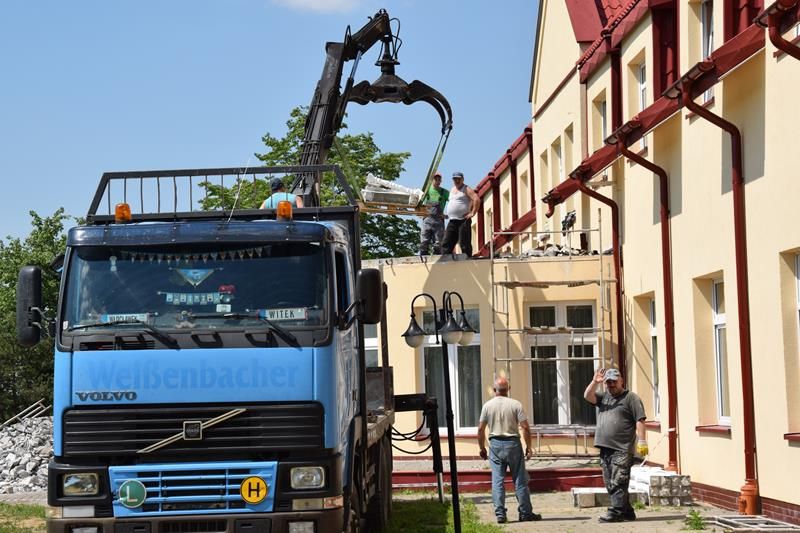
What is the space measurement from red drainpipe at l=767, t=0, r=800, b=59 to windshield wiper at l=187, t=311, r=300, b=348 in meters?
5.89

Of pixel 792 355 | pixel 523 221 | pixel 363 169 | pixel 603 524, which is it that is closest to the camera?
pixel 792 355

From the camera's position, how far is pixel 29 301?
10.3 metres

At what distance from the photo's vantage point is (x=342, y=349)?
417 inches

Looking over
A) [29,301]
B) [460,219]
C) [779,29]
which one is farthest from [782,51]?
[460,219]

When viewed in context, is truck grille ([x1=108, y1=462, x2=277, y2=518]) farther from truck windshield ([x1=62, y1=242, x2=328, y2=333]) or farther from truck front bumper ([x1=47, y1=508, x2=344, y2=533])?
truck windshield ([x1=62, y1=242, x2=328, y2=333])

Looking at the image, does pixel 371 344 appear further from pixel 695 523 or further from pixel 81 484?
pixel 81 484

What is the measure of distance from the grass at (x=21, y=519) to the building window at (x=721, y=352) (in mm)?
8678

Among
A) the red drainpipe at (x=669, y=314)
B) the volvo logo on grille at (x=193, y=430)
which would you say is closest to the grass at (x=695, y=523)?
the red drainpipe at (x=669, y=314)

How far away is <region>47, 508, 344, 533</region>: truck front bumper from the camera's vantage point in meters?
9.83

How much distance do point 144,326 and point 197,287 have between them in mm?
495

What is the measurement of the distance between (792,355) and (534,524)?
3716 millimetres

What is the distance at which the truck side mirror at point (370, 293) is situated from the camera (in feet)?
33.8

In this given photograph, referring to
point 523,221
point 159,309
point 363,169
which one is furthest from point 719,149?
point 363,169

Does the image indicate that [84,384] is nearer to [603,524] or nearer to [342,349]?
[342,349]
